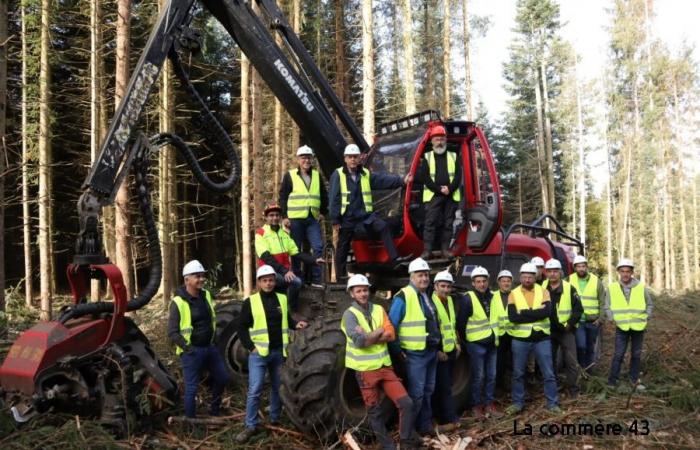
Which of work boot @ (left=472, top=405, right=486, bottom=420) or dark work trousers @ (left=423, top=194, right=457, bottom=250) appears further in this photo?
dark work trousers @ (left=423, top=194, right=457, bottom=250)

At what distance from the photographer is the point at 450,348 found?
5.91 metres

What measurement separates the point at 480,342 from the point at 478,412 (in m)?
0.78

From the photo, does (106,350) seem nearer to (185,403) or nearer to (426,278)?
(185,403)

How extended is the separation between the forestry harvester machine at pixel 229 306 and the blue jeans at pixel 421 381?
55cm

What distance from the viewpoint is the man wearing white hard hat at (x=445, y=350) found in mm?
5902

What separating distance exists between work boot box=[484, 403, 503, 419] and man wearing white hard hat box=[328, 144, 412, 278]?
6.57 ft

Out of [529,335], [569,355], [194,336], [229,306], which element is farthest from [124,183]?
[569,355]

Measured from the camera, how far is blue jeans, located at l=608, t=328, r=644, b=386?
Result: 7461 mm

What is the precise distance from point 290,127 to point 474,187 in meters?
15.3

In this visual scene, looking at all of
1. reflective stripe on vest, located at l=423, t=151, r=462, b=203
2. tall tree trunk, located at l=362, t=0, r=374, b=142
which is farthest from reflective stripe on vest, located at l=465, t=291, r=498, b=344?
tall tree trunk, located at l=362, t=0, r=374, b=142

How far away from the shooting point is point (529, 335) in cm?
655

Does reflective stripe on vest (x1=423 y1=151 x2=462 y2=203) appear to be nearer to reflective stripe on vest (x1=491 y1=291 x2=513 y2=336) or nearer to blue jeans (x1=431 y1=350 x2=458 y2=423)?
reflective stripe on vest (x1=491 y1=291 x2=513 y2=336)

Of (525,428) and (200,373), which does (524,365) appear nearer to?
(525,428)

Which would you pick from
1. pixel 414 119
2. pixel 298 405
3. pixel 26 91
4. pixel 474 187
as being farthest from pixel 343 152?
pixel 26 91
